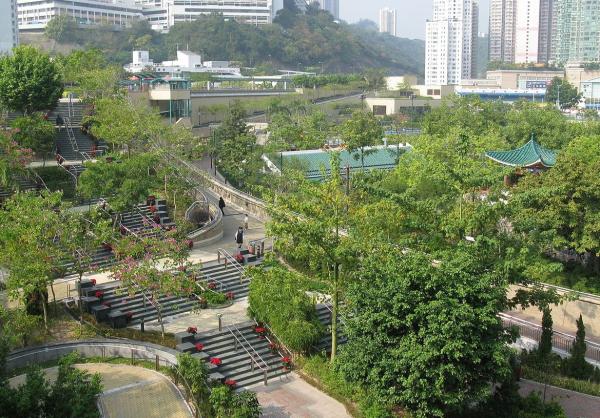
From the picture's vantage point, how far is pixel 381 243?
1752 centimetres

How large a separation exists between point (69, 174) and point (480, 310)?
18983mm

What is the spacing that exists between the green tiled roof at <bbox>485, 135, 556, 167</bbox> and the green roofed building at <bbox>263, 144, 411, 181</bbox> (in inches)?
227

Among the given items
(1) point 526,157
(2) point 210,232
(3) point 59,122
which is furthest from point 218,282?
(1) point 526,157

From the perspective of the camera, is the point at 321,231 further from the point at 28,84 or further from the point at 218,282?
the point at 28,84

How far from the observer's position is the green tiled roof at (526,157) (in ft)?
107

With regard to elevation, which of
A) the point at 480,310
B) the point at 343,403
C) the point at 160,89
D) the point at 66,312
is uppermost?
the point at 160,89

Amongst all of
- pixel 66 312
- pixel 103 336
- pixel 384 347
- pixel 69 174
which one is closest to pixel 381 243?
pixel 384 347

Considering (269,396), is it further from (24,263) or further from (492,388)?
(24,263)

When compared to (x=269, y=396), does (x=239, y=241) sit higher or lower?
higher

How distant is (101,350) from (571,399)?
11.5m

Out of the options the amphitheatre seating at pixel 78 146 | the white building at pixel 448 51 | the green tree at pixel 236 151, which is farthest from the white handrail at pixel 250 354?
the white building at pixel 448 51

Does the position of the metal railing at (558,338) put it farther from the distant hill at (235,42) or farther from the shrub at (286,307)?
the distant hill at (235,42)

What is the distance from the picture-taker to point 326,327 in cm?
2008

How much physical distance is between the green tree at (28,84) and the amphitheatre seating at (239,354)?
672 inches
